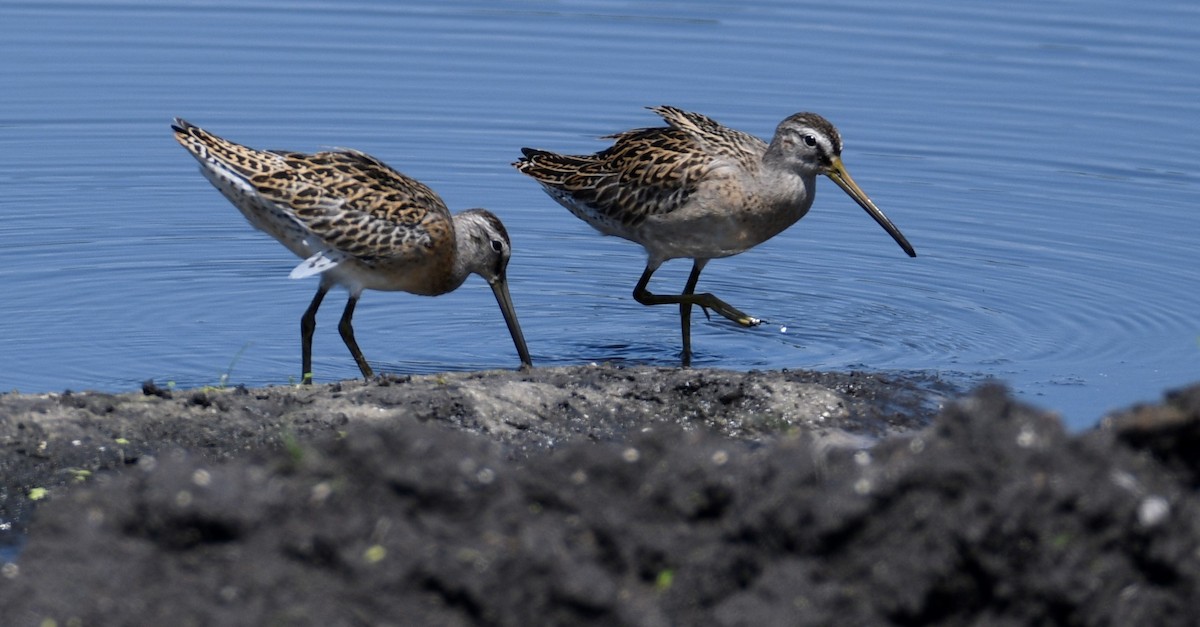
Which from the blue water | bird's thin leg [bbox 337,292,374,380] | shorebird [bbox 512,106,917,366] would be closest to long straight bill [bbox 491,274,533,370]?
the blue water

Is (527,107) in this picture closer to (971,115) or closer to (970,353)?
(971,115)

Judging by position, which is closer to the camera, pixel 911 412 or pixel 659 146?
pixel 911 412

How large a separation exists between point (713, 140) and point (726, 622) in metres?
5.82

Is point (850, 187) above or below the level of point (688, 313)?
above

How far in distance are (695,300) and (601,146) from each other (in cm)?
309

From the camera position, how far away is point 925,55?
48.4 ft

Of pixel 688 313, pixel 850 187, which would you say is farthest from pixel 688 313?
pixel 850 187

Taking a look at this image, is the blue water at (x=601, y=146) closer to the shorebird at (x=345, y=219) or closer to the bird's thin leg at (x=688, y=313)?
the bird's thin leg at (x=688, y=313)

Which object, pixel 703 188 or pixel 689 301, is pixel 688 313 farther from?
pixel 703 188

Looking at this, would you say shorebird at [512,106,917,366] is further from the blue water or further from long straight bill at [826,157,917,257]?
the blue water

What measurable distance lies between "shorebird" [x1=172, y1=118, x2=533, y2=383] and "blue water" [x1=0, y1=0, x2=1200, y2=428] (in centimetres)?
49

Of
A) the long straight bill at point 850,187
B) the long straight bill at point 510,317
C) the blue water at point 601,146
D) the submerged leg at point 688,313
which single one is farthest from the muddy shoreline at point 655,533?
the long straight bill at point 850,187

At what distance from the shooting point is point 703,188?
9.64m

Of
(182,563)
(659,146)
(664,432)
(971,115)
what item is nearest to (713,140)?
(659,146)
